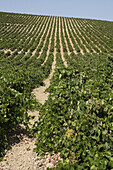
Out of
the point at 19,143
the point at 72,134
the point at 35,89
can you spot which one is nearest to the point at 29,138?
the point at 19,143

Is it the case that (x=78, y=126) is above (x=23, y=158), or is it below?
above

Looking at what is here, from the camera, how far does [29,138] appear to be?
5.02m

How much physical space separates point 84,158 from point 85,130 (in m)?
0.65

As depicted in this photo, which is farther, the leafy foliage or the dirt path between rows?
the dirt path between rows

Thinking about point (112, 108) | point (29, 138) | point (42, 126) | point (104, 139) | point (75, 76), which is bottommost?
point (29, 138)

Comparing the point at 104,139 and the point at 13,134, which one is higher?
the point at 104,139

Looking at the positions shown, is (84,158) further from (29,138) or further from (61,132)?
(29,138)

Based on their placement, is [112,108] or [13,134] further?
[13,134]

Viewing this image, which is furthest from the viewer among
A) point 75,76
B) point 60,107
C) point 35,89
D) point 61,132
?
point 35,89

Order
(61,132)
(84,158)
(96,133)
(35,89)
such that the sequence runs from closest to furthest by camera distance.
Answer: (84,158) → (96,133) → (61,132) → (35,89)

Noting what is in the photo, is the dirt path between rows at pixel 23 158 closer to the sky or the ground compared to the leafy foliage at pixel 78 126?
closer to the ground

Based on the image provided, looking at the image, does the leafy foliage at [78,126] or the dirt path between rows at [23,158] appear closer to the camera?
the leafy foliage at [78,126]

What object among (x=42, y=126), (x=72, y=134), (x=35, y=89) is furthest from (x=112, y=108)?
(x=35, y=89)

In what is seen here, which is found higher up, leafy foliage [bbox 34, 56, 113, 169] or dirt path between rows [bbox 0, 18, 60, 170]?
leafy foliage [bbox 34, 56, 113, 169]
